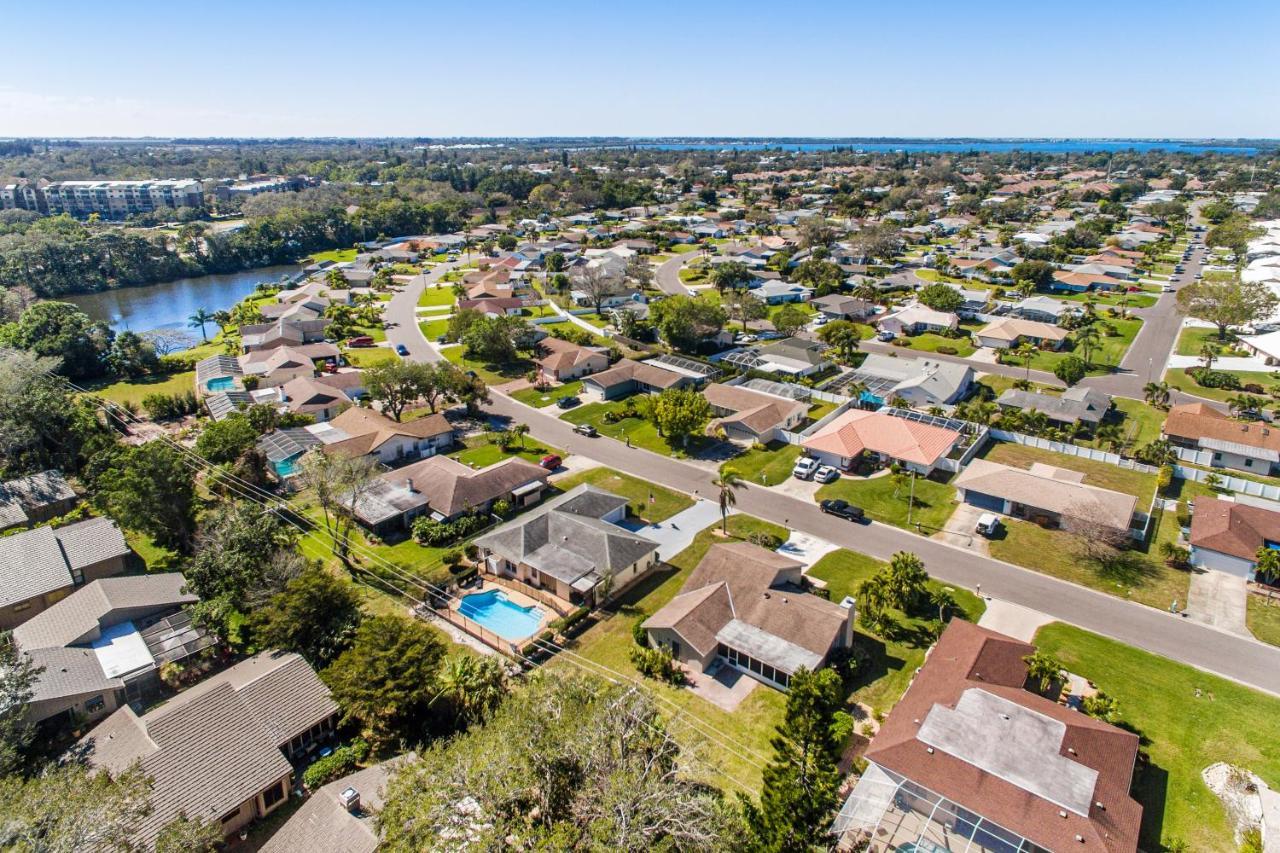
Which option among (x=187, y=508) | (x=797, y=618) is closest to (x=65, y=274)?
(x=187, y=508)

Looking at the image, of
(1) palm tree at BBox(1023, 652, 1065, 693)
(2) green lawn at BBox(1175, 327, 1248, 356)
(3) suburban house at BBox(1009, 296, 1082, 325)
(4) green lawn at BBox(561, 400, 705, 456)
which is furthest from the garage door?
(3) suburban house at BBox(1009, 296, 1082, 325)

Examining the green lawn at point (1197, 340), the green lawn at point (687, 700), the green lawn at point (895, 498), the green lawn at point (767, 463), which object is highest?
the green lawn at point (1197, 340)

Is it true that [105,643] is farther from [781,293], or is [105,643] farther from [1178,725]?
[781,293]

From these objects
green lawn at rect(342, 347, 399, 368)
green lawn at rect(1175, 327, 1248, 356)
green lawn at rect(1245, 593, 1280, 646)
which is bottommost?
green lawn at rect(1245, 593, 1280, 646)

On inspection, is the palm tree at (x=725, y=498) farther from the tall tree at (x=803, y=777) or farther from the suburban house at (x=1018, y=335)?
the suburban house at (x=1018, y=335)

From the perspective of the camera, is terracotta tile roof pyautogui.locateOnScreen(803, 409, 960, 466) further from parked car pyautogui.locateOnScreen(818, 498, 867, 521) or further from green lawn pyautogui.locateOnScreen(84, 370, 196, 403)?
green lawn pyautogui.locateOnScreen(84, 370, 196, 403)

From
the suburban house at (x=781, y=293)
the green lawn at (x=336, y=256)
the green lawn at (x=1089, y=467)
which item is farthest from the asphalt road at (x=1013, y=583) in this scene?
the green lawn at (x=336, y=256)
